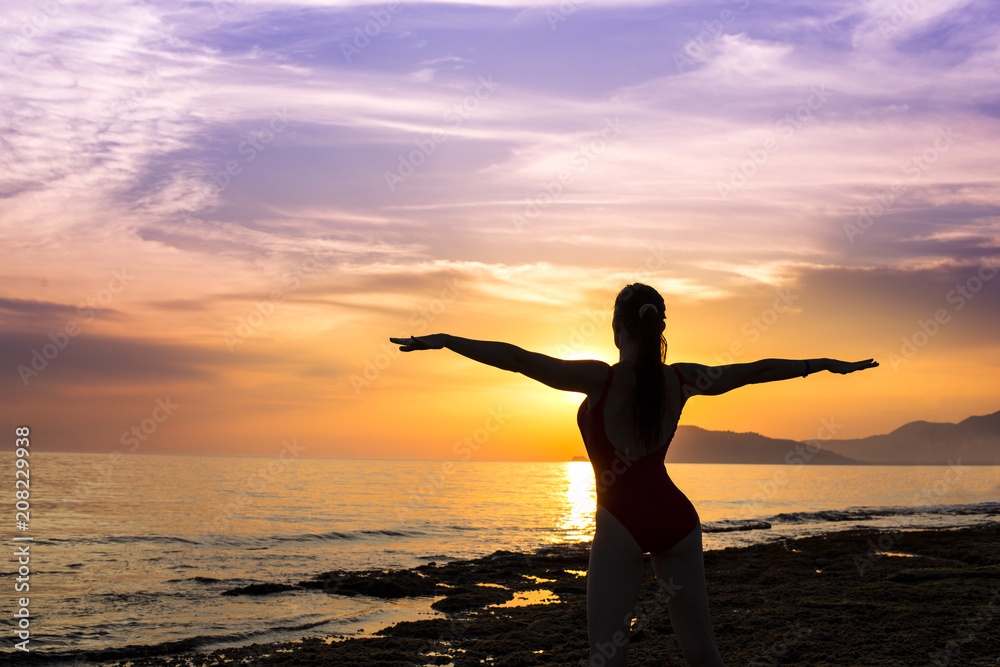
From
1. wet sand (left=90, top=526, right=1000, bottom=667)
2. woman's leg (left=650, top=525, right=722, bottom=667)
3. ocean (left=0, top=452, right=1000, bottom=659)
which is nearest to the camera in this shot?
woman's leg (left=650, top=525, right=722, bottom=667)

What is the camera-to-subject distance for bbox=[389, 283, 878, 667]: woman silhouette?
2918 millimetres

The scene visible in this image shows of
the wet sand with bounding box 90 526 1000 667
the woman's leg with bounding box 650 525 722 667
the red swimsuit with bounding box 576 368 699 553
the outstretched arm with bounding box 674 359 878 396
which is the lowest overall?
the wet sand with bounding box 90 526 1000 667

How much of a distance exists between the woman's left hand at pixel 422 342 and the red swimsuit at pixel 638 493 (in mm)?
753

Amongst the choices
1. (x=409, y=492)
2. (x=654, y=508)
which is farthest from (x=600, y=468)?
(x=409, y=492)

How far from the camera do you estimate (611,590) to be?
2.94 m

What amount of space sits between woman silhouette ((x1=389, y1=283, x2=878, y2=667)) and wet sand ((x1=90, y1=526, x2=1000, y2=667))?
15.2ft

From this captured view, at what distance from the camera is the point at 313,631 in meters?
11.2

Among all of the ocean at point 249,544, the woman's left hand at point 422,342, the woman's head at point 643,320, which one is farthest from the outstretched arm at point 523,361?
the ocean at point 249,544

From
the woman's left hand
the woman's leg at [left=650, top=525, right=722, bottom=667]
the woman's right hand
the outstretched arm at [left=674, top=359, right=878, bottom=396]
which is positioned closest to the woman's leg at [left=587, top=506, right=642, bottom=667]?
the woman's leg at [left=650, top=525, right=722, bottom=667]

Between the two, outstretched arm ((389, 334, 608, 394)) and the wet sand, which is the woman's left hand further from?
the wet sand

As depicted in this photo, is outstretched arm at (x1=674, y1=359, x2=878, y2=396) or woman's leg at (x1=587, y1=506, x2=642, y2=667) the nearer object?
woman's leg at (x1=587, y1=506, x2=642, y2=667)

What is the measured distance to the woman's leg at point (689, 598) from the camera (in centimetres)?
302

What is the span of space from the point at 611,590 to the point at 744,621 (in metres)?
6.98

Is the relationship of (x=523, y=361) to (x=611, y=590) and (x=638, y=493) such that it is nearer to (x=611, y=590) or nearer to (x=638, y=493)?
(x=638, y=493)
